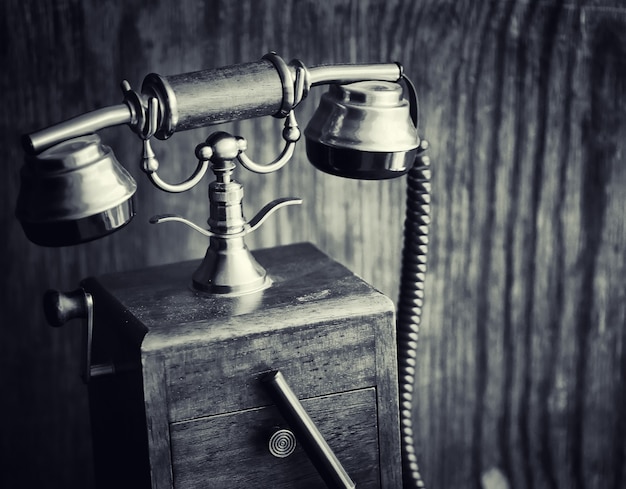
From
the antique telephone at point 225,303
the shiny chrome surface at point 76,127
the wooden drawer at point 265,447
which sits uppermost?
the shiny chrome surface at point 76,127

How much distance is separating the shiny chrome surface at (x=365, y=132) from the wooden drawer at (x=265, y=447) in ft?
0.86

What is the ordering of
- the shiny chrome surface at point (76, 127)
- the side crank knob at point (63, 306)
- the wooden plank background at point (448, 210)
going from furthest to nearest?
1. the wooden plank background at point (448, 210)
2. the side crank knob at point (63, 306)
3. the shiny chrome surface at point (76, 127)

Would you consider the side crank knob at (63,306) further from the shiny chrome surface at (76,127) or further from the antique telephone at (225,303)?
the shiny chrome surface at (76,127)

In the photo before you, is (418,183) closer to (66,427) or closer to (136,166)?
(136,166)

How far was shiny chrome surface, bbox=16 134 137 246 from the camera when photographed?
0.87 m

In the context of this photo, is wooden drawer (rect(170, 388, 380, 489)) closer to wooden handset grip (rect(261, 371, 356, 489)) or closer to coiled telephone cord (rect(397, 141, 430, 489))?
wooden handset grip (rect(261, 371, 356, 489))

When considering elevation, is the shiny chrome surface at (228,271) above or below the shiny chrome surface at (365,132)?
below

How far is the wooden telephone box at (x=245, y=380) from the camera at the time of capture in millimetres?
903

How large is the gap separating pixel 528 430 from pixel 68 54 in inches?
37.5

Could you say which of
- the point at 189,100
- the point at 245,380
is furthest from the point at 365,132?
the point at 245,380

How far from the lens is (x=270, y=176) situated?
1.26 m

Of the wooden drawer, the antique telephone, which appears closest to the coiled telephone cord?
the antique telephone

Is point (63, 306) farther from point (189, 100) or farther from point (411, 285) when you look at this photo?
point (411, 285)

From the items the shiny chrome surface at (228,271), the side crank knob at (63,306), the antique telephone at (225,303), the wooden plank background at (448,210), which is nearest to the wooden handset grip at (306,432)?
the antique telephone at (225,303)
